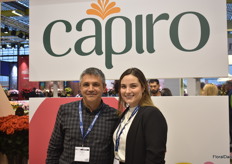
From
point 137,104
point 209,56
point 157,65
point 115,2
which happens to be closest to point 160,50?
point 157,65

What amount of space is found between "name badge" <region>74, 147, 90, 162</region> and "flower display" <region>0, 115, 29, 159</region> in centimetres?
96

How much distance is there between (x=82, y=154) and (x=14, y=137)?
42.2 inches

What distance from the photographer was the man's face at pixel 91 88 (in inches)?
68.4

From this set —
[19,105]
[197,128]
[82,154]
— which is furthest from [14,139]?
[19,105]

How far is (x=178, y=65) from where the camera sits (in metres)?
2.44

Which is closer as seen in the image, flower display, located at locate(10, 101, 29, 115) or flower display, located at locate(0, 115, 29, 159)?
flower display, located at locate(0, 115, 29, 159)

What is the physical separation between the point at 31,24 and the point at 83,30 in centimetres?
59

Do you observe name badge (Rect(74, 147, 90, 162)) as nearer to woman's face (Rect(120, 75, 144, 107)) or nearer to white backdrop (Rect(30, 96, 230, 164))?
woman's face (Rect(120, 75, 144, 107))

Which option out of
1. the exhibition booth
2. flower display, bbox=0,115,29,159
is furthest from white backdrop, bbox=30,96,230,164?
flower display, bbox=0,115,29,159

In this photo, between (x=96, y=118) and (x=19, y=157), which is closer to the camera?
(x=96, y=118)

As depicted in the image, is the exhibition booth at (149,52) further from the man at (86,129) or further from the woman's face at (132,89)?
the woman's face at (132,89)

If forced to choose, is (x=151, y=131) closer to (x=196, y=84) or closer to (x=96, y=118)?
(x=96, y=118)

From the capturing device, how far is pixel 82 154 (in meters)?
1.69

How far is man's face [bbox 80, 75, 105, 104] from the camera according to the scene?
174 cm
